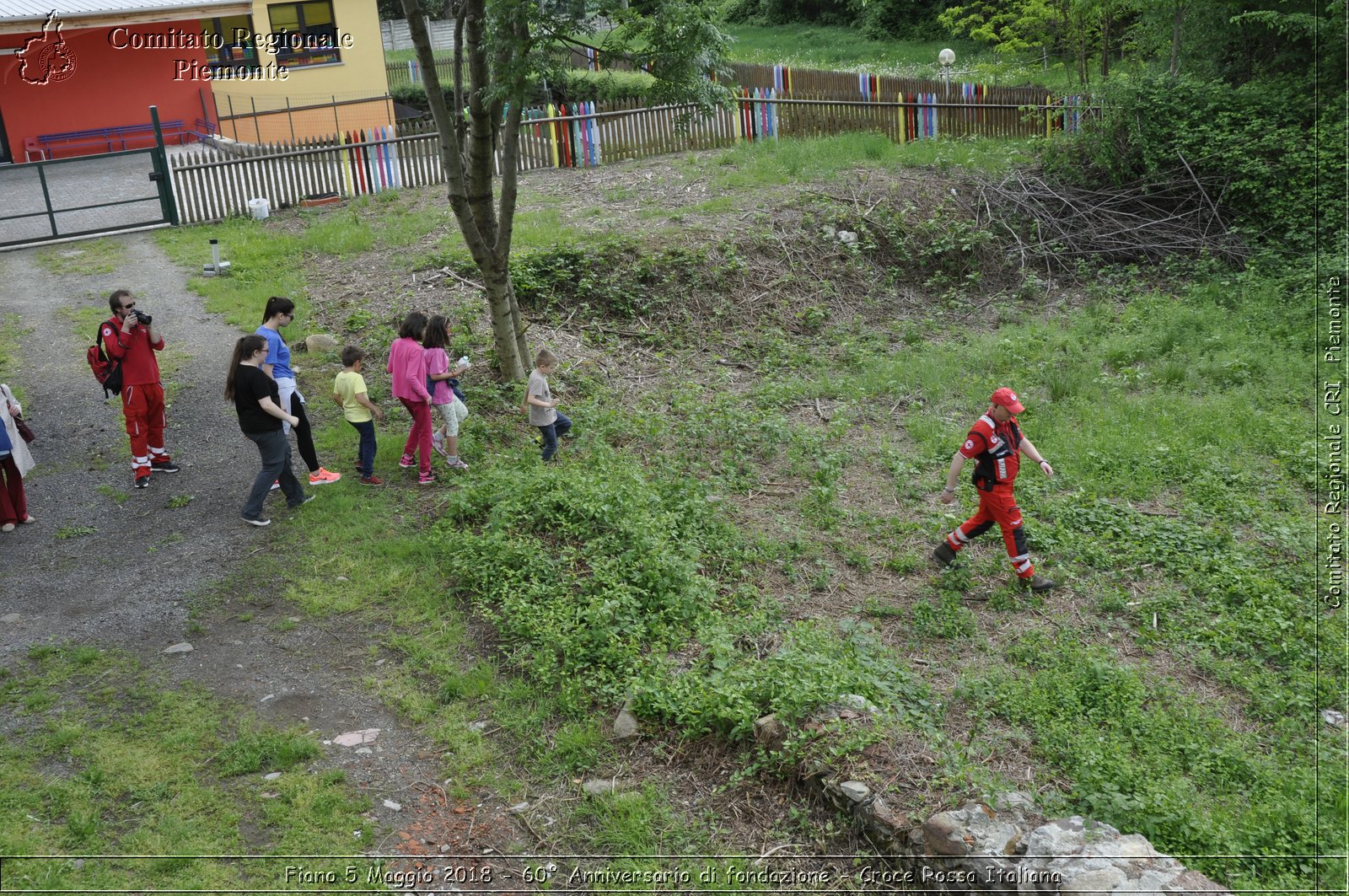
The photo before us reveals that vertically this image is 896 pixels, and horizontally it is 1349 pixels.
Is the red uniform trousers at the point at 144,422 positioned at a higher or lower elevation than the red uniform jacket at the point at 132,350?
lower

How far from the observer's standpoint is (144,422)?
932 centimetres

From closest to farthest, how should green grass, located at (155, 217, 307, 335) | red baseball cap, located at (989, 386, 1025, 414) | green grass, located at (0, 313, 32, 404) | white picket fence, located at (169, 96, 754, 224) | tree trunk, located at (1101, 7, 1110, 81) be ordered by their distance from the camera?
1. red baseball cap, located at (989, 386, 1025, 414)
2. green grass, located at (0, 313, 32, 404)
3. green grass, located at (155, 217, 307, 335)
4. white picket fence, located at (169, 96, 754, 224)
5. tree trunk, located at (1101, 7, 1110, 81)

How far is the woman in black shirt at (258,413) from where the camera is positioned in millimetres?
8320

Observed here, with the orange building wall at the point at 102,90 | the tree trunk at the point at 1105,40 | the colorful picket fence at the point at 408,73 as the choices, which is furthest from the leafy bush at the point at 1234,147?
the colorful picket fence at the point at 408,73

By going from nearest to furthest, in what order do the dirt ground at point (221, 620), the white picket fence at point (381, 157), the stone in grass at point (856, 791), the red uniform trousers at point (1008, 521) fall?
the stone in grass at point (856, 791)
the dirt ground at point (221, 620)
the red uniform trousers at point (1008, 521)
the white picket fence at point (381, 157)

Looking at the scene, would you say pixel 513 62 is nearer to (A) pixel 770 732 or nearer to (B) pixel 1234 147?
(A) pixel 770 732

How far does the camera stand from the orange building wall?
23.6m

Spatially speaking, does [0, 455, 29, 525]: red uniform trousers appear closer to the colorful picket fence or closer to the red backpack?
the red backpack

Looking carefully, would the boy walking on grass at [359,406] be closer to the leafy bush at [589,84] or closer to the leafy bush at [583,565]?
the leafy bush at [583,565]

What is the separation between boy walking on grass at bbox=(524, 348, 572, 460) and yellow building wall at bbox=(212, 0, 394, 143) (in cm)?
1738

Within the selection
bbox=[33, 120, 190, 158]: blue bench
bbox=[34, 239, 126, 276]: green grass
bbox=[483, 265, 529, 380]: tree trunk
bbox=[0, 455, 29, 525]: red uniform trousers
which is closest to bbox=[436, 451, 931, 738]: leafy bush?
bbox=[483, 265, 529, 380]: tree trunk

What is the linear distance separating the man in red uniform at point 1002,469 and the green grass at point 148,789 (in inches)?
194

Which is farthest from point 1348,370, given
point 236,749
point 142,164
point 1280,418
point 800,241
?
point 142,164

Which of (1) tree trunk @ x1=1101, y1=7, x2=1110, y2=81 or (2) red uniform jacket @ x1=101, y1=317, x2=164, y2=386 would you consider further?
(1) tree trunk @ x1=1101, y1=7, x2=1110, y2=81
